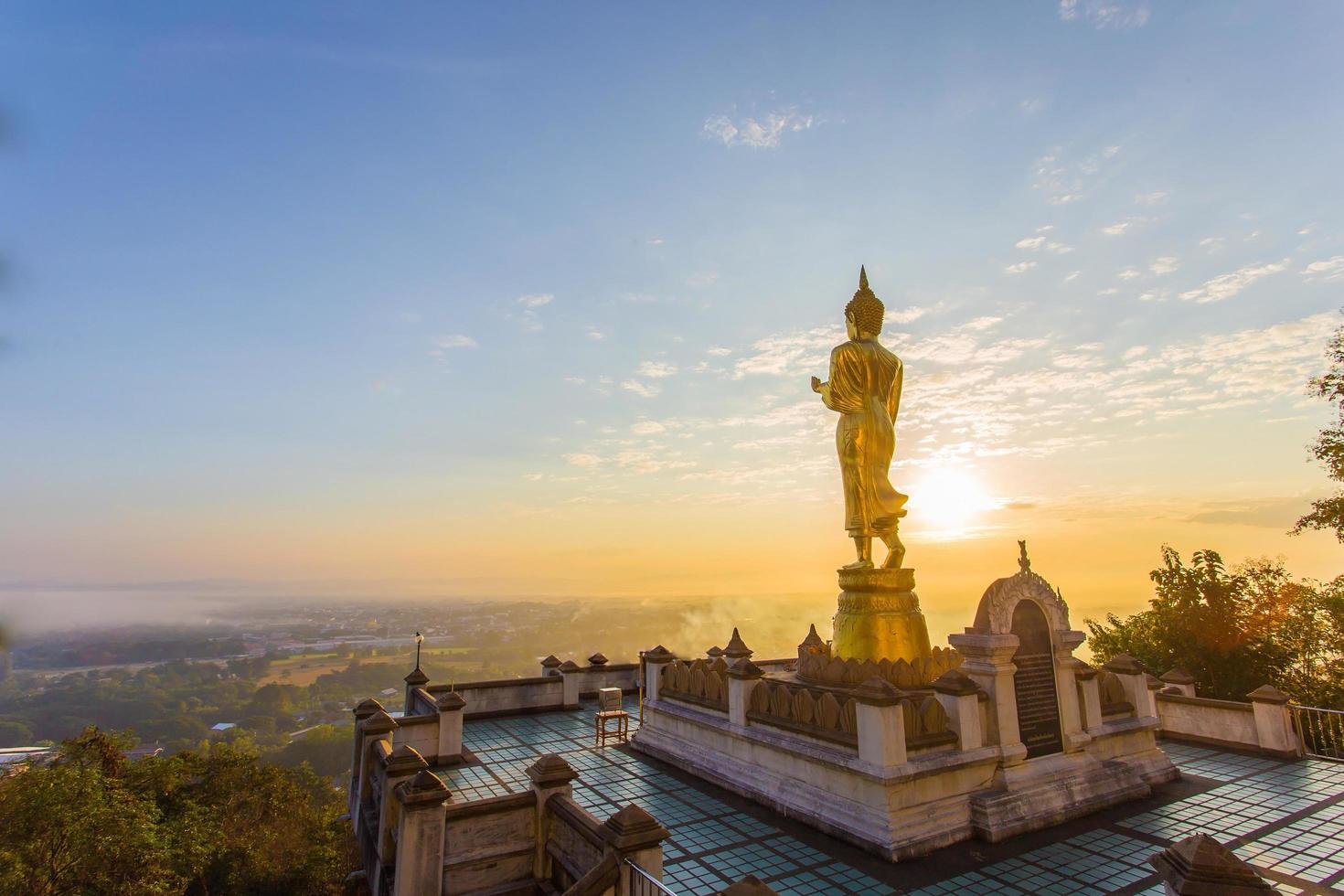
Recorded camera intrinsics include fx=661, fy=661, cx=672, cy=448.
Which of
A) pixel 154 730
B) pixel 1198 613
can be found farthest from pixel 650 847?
pixel 154 730

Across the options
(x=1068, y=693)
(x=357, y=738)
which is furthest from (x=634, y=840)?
(x=357, y=738)

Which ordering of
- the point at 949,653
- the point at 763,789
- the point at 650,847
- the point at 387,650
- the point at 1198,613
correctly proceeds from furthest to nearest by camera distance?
the point at 387,650 < the point at 1198,613 < the point at 949,653 < the point at 763,789 < the point at 650,847

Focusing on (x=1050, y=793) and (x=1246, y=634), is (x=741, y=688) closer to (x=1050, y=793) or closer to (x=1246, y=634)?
(x=1050, y=793)

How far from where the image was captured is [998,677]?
1138cm

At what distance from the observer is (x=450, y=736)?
46.7 feet

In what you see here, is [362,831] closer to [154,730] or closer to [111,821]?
[111,821]

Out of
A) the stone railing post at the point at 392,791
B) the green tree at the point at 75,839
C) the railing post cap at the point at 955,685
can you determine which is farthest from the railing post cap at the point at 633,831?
the green tree at the point at 75,839

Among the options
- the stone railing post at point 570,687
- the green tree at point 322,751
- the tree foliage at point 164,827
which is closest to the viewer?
the tree foliage at point 164,827

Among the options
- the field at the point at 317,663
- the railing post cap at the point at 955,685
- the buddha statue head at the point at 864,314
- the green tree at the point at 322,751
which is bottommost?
the green tree at the point at 322,751

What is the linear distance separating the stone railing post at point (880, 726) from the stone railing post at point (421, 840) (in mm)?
6024

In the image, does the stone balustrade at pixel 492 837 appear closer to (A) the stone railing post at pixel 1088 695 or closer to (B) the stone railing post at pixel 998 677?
(B) the stone railing post at pixel 998 677

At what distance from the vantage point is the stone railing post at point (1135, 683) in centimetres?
1352

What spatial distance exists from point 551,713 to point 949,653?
1126cm

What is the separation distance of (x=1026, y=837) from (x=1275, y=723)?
8017mm
